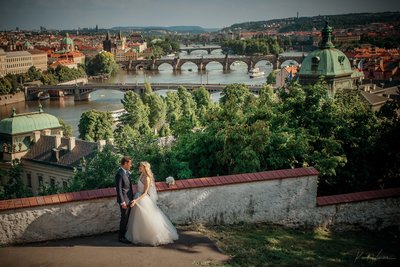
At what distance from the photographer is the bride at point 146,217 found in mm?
6473

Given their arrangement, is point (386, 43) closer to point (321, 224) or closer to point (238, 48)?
point (238, 48)

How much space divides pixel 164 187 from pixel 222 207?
3.62ft

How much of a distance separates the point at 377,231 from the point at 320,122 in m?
3.62

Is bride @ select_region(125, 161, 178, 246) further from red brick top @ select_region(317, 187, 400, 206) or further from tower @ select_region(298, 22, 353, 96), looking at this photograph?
tower @ select_region(298, 22, 353, 96)

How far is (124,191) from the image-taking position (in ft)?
21.9

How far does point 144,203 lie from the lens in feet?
21.3

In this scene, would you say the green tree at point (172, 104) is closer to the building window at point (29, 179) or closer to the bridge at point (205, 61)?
the building window at point (29, 179)

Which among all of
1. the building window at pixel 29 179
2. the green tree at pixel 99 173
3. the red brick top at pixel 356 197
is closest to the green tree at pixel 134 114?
the building window at pixel 29 179

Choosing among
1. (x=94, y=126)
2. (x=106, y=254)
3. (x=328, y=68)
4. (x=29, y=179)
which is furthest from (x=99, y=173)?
(x=94, y=126)

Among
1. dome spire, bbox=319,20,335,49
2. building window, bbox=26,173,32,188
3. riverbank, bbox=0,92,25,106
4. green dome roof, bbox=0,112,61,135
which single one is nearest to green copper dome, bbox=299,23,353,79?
dome spire, bbox=319,20,335,49

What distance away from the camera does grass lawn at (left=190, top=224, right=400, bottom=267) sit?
6707 mm

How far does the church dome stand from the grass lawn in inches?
1014

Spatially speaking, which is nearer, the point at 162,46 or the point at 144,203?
the point at 144,203

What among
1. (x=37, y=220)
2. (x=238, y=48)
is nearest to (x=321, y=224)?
(x=37, y=220)
